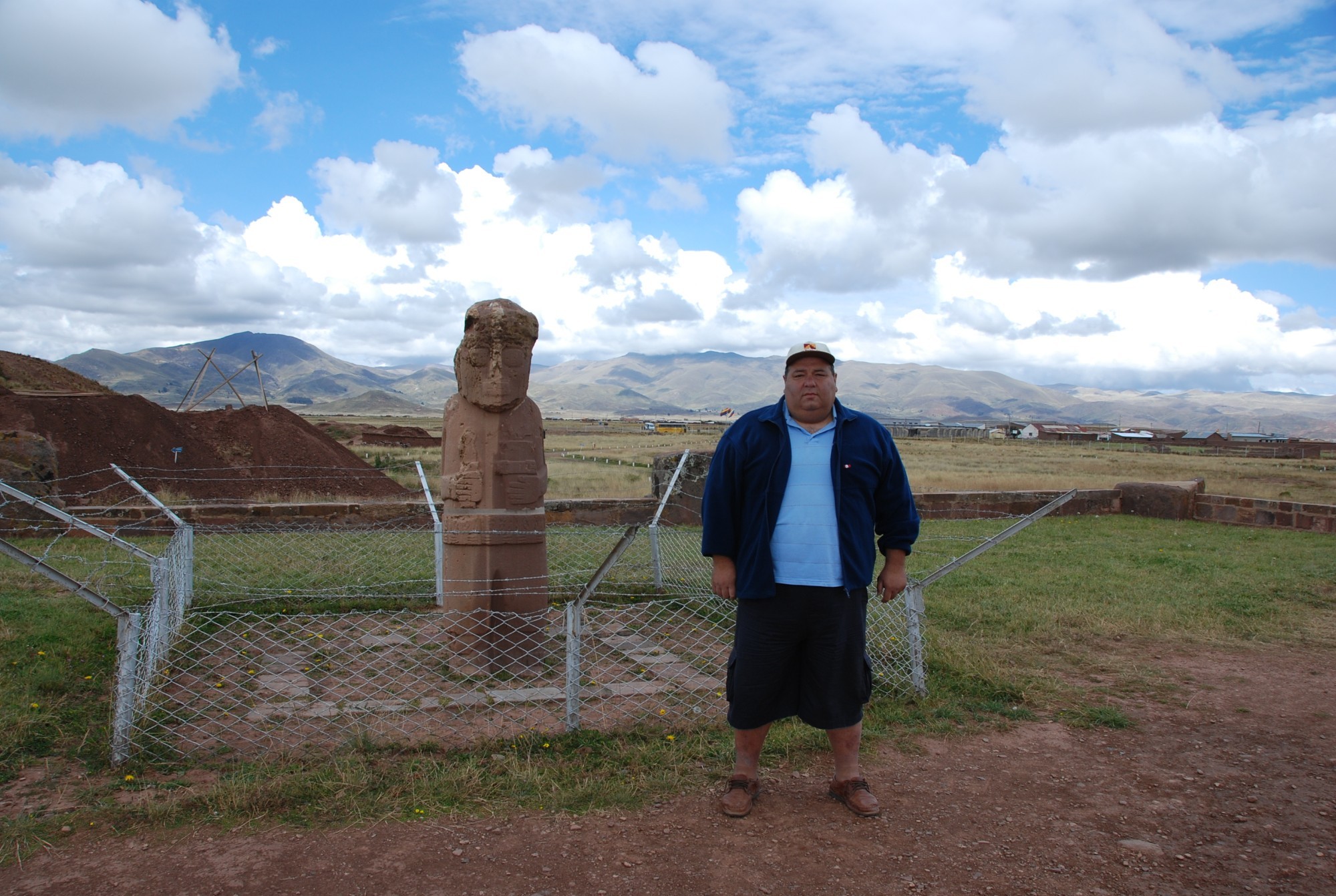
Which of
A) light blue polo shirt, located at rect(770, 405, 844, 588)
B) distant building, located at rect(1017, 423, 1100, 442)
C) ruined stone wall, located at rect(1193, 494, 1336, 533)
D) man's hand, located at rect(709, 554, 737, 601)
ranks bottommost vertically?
ruined stone wall, located at rect(1193, 494, 1336, 533)

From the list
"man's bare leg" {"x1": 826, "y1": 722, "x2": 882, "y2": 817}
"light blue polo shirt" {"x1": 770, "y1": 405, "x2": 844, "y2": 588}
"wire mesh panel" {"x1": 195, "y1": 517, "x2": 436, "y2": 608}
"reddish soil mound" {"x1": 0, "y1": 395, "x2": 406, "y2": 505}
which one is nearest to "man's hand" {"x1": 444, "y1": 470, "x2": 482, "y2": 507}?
"wire mesh panel" {"x1": 195, "y1": 517, "x2": 436, "y2": 608}

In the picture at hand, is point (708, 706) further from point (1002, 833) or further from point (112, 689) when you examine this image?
point (112, 689)

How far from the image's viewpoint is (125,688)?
4.11m

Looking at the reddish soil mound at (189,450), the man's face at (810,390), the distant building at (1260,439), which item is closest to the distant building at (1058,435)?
the distant building at (1260,439)

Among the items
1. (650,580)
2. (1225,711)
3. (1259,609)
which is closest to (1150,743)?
(1225,711)

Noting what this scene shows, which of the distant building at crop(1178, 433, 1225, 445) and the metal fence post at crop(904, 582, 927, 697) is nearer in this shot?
the metal fence post at crop(904, 582, 927, 697)

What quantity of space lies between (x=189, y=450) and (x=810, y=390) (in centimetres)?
1754

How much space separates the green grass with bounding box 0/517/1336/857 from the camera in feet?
12.2

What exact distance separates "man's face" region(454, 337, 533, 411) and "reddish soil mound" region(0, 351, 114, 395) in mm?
16851

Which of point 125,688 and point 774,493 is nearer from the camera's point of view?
point 774,493

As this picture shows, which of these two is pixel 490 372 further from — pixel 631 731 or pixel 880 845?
pixel 880 845

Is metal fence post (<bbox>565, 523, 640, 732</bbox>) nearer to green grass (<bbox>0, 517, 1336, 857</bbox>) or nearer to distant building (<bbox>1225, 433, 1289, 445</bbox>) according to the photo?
green grass (<bbox>0, 517, 1336, 857</bbox>)

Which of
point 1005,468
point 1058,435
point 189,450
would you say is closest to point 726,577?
point 189,450

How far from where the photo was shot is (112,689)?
185 inches
